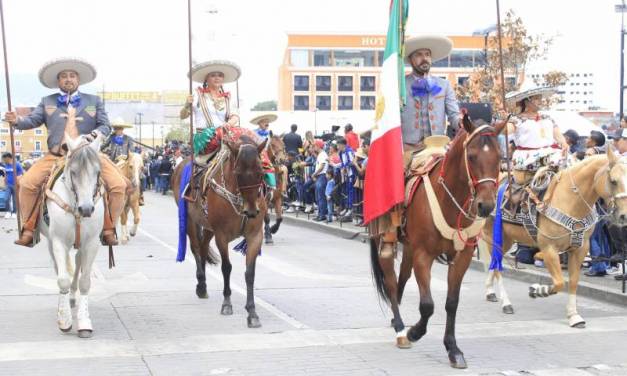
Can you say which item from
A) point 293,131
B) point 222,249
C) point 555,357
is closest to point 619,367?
point 555,357

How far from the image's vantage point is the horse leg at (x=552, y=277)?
9922mm

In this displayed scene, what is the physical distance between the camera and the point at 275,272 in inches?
556

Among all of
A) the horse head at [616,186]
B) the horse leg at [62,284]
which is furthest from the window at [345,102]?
the horse leg at [62,284]

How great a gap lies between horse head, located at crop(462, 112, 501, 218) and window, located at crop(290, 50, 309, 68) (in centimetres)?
12764

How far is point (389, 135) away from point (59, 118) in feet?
13.0

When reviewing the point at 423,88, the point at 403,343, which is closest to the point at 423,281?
the point at 403,343

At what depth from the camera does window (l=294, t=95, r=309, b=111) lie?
133 meters

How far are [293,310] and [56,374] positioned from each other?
3.75 m

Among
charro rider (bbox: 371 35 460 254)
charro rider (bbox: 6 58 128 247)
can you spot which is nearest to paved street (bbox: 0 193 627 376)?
charro rider (bbox: 6 58 128 247)

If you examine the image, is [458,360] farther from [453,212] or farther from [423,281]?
[453,212]

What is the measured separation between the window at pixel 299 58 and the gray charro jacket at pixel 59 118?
125004 millimetres

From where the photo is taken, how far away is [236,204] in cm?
1015

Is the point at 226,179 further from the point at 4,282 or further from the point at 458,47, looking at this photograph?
the point at 458,47

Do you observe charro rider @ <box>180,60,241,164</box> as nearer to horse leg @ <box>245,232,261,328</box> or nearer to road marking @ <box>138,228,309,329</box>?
horse leg @ <box>245,232,261,328</box>
